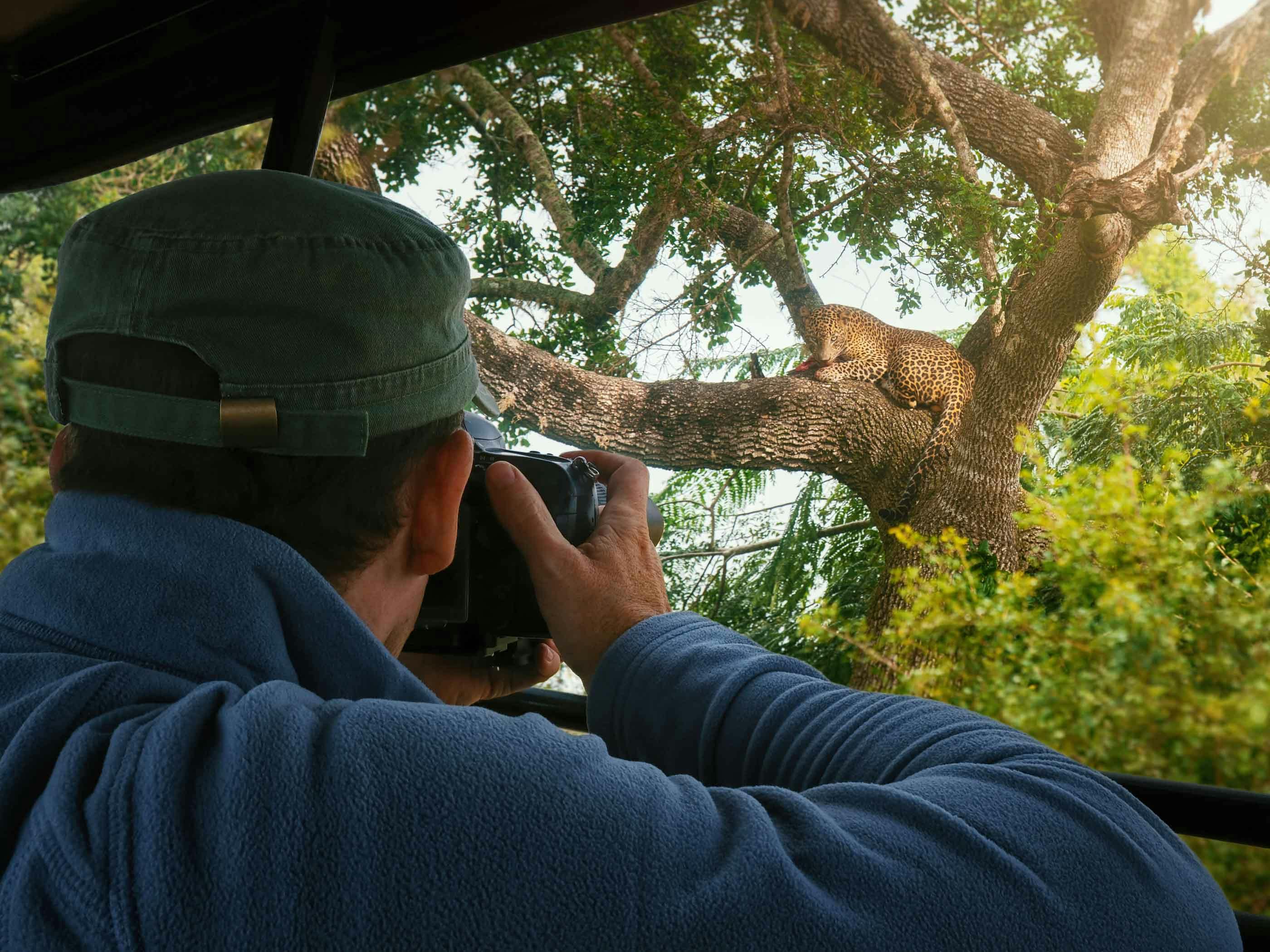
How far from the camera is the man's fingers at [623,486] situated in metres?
0.75

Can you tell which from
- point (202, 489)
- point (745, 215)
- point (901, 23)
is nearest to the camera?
point (202, 489)

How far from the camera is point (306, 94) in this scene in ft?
4.36

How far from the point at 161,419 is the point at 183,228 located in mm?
95

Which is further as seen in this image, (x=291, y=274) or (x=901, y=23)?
(x=901, y=23)

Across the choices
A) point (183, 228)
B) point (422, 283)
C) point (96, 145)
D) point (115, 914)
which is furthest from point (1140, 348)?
point (96, 145)

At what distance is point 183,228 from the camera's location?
0.50 metres

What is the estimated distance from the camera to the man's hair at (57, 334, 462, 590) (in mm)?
486

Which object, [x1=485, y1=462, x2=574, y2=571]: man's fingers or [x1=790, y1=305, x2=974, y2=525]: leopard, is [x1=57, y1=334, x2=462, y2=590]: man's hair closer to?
[x1=485, y1=462, x2=574, y2=571]: man's fingers

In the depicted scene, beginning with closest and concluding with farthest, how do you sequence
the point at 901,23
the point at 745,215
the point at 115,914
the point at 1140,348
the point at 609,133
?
the point at 115,914
the point at 1140,348
the point at 901,23
the point at 745,215
the point at 609,133

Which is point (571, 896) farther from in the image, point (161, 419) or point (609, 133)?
point (609, 133)

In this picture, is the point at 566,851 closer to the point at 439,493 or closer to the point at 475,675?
the point at 439,493

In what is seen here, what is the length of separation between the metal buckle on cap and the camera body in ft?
0.67

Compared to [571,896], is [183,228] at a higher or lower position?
higher

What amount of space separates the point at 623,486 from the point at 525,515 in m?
0.11
